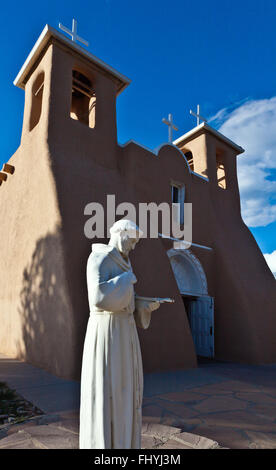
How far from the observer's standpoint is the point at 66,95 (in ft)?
26.6

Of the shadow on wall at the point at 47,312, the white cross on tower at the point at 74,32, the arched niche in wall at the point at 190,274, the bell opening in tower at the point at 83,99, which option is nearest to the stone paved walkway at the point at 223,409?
the shadow on wall at the point at 47,312

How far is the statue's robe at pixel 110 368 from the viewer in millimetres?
2123

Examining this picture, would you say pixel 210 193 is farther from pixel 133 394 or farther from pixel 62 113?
pixel 133 394

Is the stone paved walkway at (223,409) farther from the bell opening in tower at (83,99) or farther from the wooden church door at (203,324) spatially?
the bell opening in tower at (83,99)

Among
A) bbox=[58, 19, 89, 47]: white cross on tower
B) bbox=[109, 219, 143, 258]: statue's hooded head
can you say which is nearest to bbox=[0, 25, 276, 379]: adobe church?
bbox=[58, 19, 89, 47]: white cross on tower

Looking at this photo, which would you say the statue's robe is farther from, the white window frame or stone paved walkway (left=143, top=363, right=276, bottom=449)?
the white window frame

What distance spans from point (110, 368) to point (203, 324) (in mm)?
8405

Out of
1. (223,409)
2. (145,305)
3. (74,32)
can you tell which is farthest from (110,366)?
(74,32)

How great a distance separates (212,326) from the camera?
32.2ft

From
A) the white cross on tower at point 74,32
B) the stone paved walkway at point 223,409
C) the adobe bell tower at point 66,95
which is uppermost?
the white cross on tower at point 74,32

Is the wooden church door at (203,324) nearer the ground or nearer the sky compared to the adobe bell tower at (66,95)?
nearer the ground

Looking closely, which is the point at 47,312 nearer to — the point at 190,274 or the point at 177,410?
the point at 177,410

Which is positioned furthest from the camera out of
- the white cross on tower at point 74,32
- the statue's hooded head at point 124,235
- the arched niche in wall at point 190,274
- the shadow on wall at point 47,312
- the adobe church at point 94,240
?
the arched niche in wall at point 190,274

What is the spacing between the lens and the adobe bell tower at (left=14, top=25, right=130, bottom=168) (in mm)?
7762
